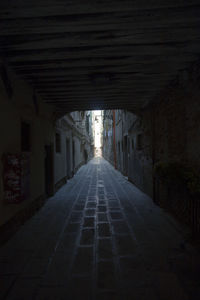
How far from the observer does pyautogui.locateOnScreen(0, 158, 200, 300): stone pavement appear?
7.84 feet

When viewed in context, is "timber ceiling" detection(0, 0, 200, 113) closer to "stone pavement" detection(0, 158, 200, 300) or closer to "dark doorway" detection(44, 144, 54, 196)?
"dark doorway" detection(44, 144, 54, 196)

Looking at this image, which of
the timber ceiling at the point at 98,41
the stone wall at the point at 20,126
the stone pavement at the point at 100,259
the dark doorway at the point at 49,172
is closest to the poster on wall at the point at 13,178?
the stone wall at the point at 20,126

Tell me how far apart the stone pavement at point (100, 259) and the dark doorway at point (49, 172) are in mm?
2469

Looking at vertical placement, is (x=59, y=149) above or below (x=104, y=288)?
above

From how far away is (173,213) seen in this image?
16.1 ft

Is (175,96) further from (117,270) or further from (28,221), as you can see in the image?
(28,221)

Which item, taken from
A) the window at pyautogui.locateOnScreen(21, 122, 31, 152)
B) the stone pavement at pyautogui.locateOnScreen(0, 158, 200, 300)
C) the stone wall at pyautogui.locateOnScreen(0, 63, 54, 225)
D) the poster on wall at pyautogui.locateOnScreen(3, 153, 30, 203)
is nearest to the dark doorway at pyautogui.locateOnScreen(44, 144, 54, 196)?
the stone wall at pyautogui.locateOnScreen(0, 63, 54, 225)

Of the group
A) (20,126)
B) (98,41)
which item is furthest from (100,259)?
(98,41)

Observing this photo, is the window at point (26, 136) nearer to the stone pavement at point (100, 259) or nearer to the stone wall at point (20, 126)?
the stone wall at point (20, 126)

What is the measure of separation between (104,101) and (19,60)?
3.92 m

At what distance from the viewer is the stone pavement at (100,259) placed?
2.39m

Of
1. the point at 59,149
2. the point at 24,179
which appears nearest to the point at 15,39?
the point at 24,179

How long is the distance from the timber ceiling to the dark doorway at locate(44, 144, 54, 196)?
3144mm

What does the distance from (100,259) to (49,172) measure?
5.28 metres
